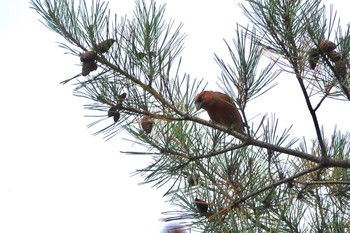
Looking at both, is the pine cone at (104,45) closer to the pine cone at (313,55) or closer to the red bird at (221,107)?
the red bird at (221,107)

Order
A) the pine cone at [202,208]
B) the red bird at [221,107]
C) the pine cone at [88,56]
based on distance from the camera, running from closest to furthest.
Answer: the pine cone at [88,56], the red bird at [221,107], the pine cone at [202,208]

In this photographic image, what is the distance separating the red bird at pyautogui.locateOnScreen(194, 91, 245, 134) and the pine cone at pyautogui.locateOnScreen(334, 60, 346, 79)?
29 centimetres

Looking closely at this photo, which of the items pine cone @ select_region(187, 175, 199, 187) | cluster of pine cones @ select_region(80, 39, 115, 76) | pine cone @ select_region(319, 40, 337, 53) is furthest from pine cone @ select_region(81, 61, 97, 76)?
pine cone @ select_region(319, 40, 337, 53)

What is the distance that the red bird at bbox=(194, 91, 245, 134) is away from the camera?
70.0 inches

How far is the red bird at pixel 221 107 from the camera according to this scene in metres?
1.78

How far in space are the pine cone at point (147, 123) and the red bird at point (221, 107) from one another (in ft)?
0.45

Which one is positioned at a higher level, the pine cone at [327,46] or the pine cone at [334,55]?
the pine cone at [327,46]

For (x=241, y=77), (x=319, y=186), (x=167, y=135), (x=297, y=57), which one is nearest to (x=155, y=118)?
(x=167, y=135)

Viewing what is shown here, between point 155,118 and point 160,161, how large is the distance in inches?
7.3

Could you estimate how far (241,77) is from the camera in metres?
1.64

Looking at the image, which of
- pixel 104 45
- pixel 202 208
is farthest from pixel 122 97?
pixel 202 208

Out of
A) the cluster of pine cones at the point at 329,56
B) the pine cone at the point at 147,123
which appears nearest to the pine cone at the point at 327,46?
the cluster of pine cones at the point at 329,56

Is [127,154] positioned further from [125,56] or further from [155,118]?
[125,56]

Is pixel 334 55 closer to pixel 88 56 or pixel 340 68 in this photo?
pixel 340 68
